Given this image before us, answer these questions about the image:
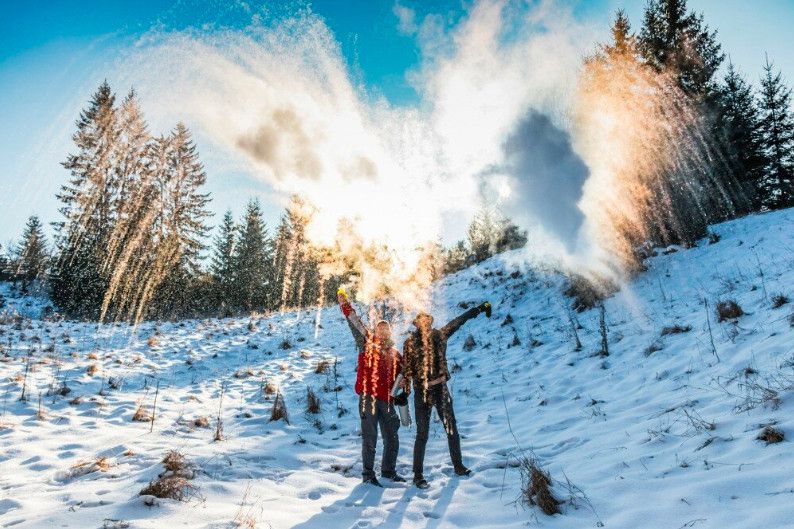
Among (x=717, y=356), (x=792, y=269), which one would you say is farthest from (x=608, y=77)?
(x=717, y=356)

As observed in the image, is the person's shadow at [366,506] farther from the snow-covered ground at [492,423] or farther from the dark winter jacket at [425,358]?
the dark winter jacket at [425,358]

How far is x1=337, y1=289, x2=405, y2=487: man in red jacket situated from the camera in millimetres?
5091

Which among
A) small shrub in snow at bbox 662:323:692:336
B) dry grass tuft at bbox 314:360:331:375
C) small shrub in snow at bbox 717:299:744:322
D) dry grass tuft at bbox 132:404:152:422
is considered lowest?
dry grass tuft at bbox 132:404:152:422

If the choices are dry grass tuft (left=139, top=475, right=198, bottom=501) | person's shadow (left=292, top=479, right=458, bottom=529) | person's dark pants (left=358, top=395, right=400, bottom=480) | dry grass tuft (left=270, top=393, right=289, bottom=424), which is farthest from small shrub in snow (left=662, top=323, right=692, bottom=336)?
dry grass tuft (left=139, top=475, right=198, bottom=501)

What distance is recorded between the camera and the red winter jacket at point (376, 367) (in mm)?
5355

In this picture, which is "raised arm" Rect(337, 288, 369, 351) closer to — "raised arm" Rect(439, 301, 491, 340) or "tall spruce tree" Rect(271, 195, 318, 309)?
"raised arm" Rect(439, 301, 491, 340)

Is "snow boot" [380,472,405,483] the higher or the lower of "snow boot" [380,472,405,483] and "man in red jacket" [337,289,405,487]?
the lower

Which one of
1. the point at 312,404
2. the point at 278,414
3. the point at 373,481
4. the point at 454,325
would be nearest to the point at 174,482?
the point at 373,481

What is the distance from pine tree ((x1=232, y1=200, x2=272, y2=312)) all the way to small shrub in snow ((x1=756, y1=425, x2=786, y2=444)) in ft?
108

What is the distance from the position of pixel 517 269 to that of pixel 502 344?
20.3ft

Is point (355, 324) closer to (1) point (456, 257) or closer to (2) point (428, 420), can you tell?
(2) point (428, 420)

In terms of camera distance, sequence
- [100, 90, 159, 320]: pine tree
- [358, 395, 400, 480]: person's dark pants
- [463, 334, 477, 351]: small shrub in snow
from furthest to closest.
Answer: [100, 90, 159, 320]: pine tree, [463, 334, 477, 351]: small shrub in snow, [358, 395, 400, 480]: person's dark pants

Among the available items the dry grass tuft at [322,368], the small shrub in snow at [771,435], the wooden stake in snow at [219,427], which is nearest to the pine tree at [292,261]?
the dry grass tuft at [322,368]

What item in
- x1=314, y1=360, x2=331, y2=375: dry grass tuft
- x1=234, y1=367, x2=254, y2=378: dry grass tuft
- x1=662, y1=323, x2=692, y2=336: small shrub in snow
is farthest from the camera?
x1=314, y1=360, x2=331, y2=375: dry grass tuft
